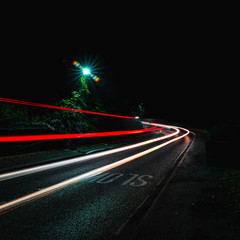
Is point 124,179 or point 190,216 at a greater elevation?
point 190,216

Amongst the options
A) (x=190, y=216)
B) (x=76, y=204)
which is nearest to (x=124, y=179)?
(x=76, y=204)

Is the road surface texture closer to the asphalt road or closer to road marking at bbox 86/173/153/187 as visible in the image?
the asphalt road

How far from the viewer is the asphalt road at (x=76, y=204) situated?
3600mm

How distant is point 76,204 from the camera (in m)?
4.87

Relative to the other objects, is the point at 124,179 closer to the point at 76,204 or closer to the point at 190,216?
the point at 76,204

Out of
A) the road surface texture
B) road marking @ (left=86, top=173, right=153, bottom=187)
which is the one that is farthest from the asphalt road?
the road surface texture

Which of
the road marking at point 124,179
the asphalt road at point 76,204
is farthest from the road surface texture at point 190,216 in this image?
the road marking at point 124,179

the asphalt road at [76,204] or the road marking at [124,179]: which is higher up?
the asphalt road at [76,204]

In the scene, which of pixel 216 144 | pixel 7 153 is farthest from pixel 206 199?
pixel 7 153

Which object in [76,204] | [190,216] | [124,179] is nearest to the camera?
[190,216]

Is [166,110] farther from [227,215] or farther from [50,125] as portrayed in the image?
[227,215]

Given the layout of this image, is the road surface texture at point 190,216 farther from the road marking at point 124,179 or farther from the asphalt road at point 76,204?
the road marking at point 124,179

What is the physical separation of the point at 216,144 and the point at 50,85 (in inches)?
644

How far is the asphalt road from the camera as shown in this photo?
3.60m
